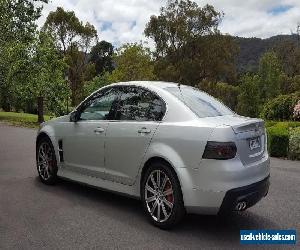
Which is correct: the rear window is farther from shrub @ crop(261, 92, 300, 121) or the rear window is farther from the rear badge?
shrub @ crop(261, 92, 300, 121)

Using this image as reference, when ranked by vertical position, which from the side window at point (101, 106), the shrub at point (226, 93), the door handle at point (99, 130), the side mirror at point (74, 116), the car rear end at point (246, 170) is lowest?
the car rear end at point (246, 170)

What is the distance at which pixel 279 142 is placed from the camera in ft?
42.5

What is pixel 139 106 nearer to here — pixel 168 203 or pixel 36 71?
pixel 168 203

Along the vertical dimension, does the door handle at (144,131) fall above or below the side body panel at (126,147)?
above

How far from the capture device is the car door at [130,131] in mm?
5688

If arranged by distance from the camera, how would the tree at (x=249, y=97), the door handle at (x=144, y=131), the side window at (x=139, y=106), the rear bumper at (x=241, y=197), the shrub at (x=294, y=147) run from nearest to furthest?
the rear bumper at (x=241, y=197) → the door handle at (x=144, y=131) → the side window at (x=139, y=106) → the shrub at (x=294, y=147) → the tree at (x=249, y=97)

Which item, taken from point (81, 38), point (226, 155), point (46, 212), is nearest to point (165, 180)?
point (226, 155)

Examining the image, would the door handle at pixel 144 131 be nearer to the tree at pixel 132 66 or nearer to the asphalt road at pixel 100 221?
the asphalt road at pixel 100 221

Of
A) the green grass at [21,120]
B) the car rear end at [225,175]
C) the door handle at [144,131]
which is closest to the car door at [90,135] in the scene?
the door handle at [144,131]

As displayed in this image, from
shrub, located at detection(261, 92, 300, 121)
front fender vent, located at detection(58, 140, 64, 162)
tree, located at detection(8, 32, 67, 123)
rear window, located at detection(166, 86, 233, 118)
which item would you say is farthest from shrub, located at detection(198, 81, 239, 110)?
rear window, located at detection(166, 86, 233, 118)

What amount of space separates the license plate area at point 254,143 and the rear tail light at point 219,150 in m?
0.40

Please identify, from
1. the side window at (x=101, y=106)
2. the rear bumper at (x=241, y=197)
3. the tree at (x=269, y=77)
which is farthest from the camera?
the tree at (x=269, y=77)

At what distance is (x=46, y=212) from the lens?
6035 mm

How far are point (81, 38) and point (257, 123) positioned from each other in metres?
57.8
